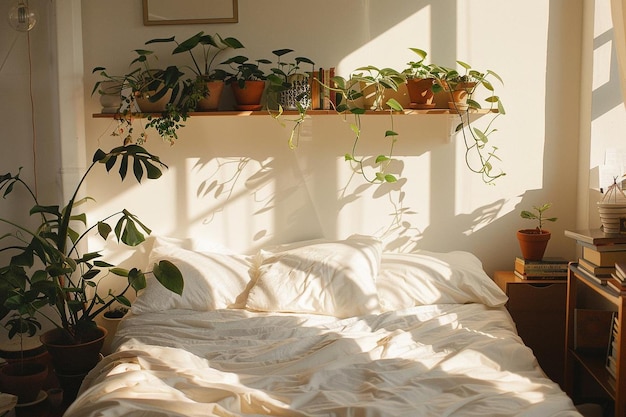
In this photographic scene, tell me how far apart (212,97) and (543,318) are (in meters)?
2.04

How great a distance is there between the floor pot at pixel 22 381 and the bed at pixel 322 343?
50 cm

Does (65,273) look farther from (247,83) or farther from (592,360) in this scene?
(592,360)

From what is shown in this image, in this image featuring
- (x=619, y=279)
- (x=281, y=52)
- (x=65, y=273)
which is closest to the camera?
(x=619, y=279)

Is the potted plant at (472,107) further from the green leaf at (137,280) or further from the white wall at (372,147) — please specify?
the green leaf at (137,280)

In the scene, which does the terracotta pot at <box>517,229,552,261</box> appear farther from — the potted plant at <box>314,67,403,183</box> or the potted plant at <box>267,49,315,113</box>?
the potted plant at <box>267,49,315,113</box>

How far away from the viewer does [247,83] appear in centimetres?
367

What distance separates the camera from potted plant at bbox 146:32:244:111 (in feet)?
11.9

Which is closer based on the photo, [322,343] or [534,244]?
[322,343]

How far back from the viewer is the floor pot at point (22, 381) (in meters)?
3.28

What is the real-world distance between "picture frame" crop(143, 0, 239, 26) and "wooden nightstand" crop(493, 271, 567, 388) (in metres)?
2.06

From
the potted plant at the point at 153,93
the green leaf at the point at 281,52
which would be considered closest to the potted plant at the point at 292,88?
the green leaf at the point at 281,52

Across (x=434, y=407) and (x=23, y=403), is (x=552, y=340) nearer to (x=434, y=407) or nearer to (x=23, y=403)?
(x=434, y=407)

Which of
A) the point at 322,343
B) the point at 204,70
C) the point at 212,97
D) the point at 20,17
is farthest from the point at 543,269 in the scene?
the point at 20,17

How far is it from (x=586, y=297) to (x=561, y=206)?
0.51m
